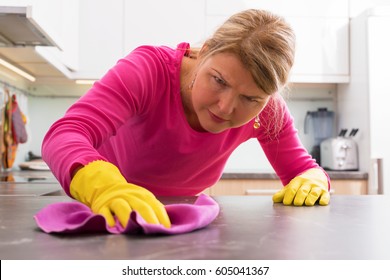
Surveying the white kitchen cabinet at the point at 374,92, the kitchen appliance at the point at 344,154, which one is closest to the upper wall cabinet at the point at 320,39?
the white kitchen cabinet at the point at 374,92

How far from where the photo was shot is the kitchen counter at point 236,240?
1.71 ft

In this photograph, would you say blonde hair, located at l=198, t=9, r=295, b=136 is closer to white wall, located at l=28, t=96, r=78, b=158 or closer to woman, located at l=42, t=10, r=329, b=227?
woman, located at l=42, t=10, r=329, b=227

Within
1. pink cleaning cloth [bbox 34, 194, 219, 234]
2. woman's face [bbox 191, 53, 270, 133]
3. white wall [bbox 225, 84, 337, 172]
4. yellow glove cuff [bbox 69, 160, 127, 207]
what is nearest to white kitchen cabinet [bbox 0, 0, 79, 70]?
woman's face [bbox 191, 53, 270, 133]

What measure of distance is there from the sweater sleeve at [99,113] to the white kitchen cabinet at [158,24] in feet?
5.54

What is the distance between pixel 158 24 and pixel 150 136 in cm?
173

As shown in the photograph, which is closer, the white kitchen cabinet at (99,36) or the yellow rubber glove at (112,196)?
the yellow rubber glove at (112,196)

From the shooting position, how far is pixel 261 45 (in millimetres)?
956

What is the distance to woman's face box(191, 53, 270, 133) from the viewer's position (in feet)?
3.14

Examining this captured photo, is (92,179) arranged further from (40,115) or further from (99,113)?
(40,115)

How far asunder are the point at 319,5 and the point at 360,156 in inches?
37.1

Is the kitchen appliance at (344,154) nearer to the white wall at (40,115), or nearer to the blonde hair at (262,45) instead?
the white wall at (40,115)

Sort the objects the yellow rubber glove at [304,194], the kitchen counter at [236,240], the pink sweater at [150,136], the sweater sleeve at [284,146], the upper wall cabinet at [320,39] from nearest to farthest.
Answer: the kitchen counter at [236,240] → the pink sweater at [150,136] → the yellow rubber glove at [304,194] → the sweater sleeve at [284,146] → the upper wall cabinet at [320,39]

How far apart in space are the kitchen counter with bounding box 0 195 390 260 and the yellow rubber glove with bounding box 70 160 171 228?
5 centimetres

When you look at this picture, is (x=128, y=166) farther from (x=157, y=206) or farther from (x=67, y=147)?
(x=157, y=206)
